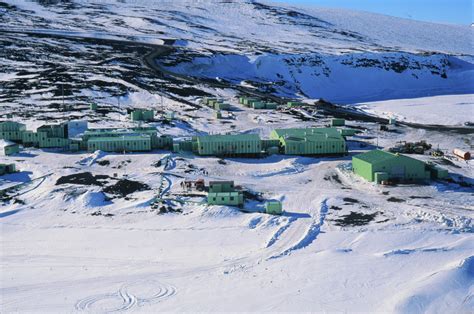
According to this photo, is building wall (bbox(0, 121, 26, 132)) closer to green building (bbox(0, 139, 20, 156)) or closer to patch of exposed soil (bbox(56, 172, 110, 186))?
green building (bbox(0, 139, 20, 156))

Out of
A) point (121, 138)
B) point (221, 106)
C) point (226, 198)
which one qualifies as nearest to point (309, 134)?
point (121, 138)

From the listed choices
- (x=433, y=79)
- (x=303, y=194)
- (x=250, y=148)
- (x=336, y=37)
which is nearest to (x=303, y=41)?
(x=336, y=37)

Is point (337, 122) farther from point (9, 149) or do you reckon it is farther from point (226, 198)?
point (9, 149)

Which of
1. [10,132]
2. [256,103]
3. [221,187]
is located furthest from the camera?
[256,103]

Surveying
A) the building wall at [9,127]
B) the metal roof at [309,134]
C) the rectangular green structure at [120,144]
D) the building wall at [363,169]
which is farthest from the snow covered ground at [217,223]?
the building wall at [9,127]

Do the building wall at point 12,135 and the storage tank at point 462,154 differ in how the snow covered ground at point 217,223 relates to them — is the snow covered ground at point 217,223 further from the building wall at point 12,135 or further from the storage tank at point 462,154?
the building wall at point 12,135

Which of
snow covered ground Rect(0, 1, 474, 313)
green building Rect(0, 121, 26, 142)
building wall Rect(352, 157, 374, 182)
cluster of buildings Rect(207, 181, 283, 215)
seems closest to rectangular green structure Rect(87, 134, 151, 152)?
snow covered ground Rect(0, 1, 474, 313)
